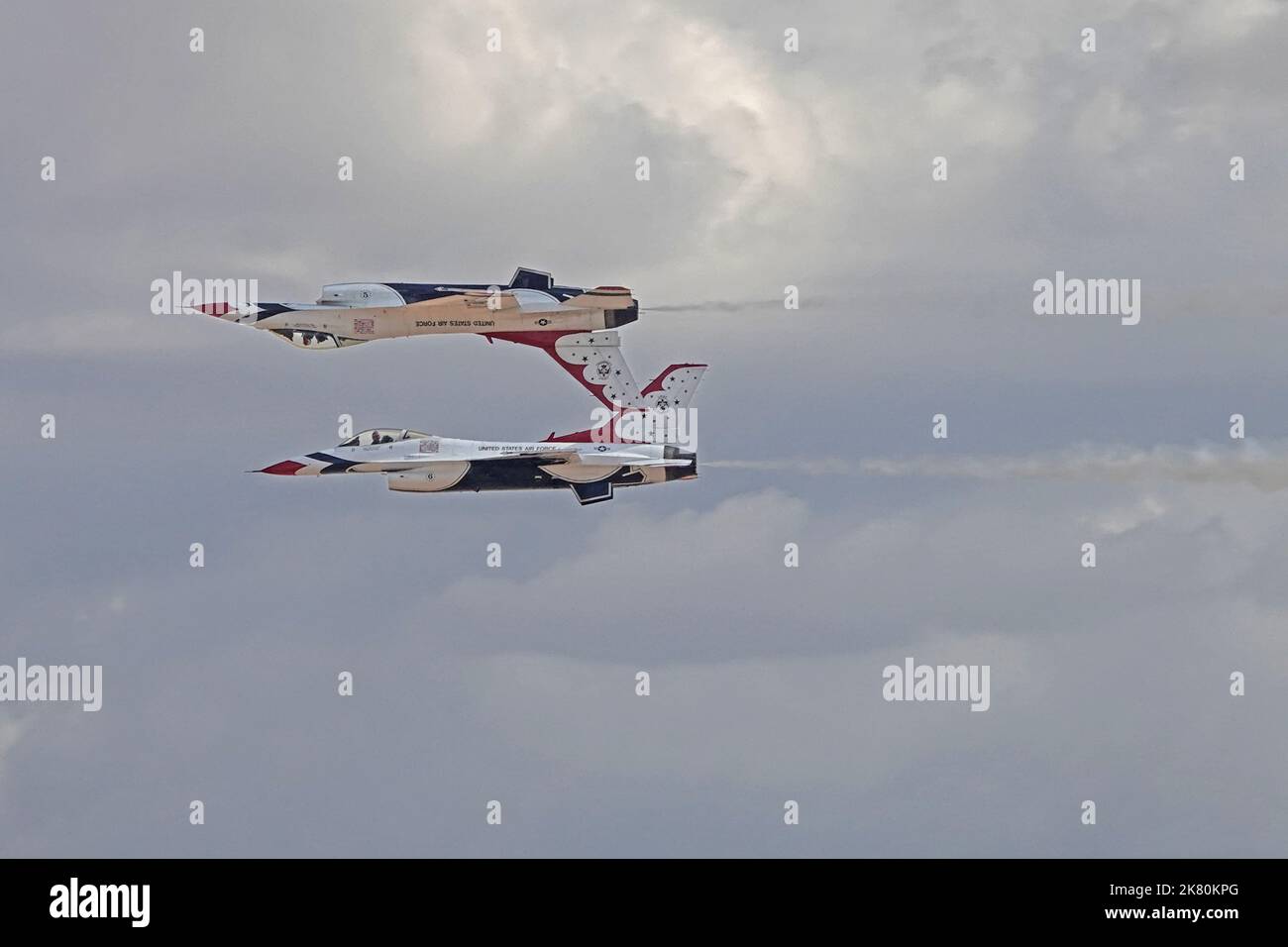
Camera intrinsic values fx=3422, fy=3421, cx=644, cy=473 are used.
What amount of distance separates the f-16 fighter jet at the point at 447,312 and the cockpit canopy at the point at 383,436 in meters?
3.73

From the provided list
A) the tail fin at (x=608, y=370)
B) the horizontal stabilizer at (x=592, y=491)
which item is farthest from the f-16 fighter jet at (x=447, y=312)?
the horizontal stabilizer at (x=592, y=491)

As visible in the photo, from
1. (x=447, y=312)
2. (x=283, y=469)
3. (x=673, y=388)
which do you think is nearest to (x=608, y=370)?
(x=673, y=388)

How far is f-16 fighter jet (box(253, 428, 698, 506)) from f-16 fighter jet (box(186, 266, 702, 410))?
14.7 feet

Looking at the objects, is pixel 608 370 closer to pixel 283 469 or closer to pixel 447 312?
pixel 447 312

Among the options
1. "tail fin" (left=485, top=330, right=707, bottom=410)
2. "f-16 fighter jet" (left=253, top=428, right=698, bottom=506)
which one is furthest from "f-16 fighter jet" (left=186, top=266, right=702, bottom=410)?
"f-16 fighter jet" (left=253, top=428, right=698, bottom=506)

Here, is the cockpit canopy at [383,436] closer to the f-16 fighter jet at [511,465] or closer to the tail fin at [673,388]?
the f-16 fighter jet at [511,465]

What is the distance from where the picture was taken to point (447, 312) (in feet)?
425

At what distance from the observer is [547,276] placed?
130m

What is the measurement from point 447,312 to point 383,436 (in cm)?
536

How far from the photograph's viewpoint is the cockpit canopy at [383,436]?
128m

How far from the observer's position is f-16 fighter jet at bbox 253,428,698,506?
126 meters
